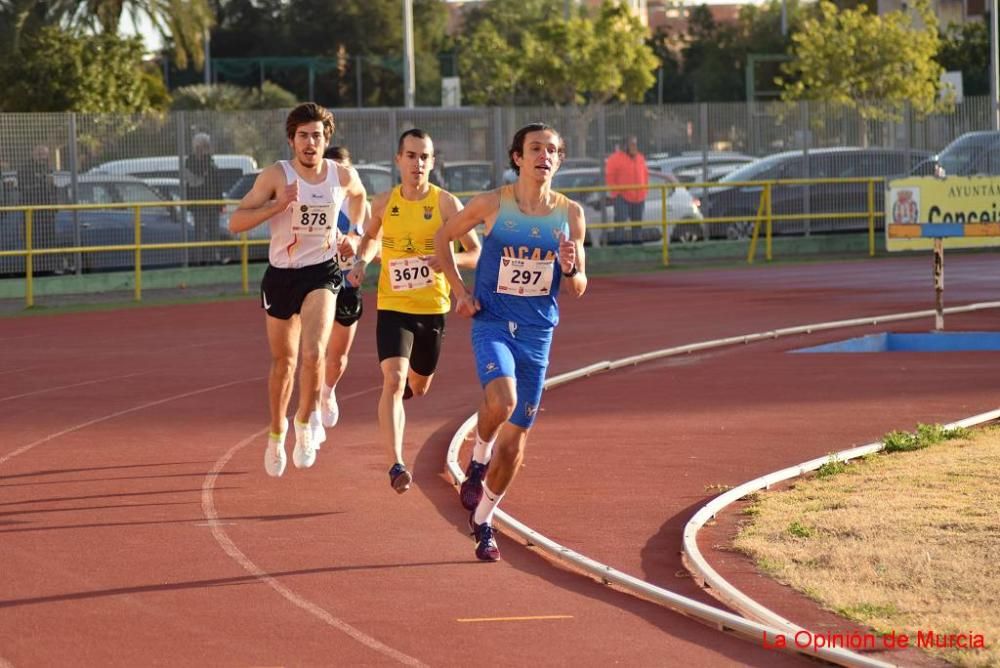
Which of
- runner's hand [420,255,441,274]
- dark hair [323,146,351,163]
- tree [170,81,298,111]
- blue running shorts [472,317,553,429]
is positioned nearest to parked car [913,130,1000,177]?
Result: dark hair [323,146,351,163]

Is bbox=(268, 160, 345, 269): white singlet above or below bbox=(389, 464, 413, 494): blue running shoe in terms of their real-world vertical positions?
above

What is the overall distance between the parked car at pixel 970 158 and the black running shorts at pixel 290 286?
23847 millimetres

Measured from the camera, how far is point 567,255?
8273 mm

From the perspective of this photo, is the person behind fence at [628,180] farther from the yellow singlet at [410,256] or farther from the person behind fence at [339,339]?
the yellow singlet at [410,256]

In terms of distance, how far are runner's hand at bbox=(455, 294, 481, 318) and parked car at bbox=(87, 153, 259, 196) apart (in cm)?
1839

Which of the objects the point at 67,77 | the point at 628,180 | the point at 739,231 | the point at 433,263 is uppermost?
the point at 67,77

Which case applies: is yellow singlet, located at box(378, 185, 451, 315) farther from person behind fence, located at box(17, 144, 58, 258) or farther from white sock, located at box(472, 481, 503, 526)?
person behind fence, located at box(17, 144, 58, 258)

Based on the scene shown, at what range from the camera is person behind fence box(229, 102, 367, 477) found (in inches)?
399

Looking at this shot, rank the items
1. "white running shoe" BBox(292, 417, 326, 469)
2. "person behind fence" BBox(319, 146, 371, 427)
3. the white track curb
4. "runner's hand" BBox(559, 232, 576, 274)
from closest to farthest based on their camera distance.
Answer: the white track curb, "runner's hand" BBox(559, 232, 576, 274), "white running shoe" BBox(292, 417, 326, 469), "person behind fence" BBox(319, 146, 371, 427)

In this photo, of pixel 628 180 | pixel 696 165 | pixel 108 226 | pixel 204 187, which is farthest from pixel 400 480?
pixel 696 165

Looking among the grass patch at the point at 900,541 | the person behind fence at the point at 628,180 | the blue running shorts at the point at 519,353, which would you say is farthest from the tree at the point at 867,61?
the blue running shorts at the point at 519,353

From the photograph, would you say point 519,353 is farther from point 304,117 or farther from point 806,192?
point 806,192

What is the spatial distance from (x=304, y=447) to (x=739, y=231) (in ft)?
72.3

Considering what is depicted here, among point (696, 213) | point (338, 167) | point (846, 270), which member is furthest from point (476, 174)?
point (338, 167)
